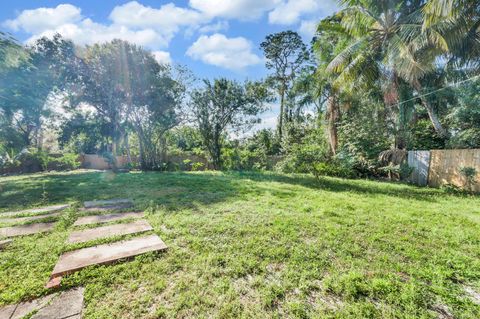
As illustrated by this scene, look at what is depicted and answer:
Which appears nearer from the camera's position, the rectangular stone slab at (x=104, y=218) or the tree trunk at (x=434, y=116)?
the rectangular stone slab at (x=104, y=218)

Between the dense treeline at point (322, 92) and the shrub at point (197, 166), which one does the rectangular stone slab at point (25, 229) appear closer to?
the dense treeline at point (322, 92)

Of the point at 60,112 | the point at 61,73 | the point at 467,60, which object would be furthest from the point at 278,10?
the point at 60,112

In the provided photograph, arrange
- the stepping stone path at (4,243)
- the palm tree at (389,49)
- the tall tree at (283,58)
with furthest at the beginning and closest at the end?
the tall tree at (283,58), the palm tree at (389,49), the stepping stone path at (4,243)

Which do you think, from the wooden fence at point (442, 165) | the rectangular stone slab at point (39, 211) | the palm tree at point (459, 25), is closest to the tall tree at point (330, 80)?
the wooden fence at point (442, 165)

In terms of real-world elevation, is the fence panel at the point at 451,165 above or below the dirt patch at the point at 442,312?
above

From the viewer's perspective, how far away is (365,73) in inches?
368

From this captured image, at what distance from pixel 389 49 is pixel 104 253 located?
10.4 meters

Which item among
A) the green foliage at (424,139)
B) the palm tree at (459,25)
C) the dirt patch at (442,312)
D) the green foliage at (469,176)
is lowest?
the dirt patch at (442,312)

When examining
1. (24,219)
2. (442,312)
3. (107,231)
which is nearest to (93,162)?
(24,219)

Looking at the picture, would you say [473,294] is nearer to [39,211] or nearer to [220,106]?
[39,211]

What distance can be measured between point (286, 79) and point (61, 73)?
14.3 metres

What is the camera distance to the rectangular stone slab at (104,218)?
3.31 metres

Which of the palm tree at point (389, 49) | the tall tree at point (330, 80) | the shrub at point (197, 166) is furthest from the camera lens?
the shrub at point (197, 166)

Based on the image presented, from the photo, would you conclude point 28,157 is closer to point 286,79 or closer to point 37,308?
point 37,308
